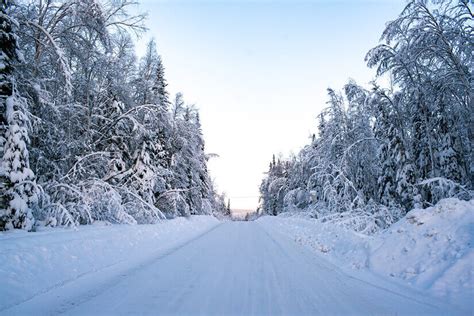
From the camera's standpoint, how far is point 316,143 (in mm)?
33594

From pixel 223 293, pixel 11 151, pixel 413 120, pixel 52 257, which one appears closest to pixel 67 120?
pixel 11 151

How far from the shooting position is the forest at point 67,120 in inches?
317

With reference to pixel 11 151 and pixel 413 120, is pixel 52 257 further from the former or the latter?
pixel 413 120

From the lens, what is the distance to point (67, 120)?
13289mm

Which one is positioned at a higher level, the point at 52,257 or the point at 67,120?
the point at 67,120

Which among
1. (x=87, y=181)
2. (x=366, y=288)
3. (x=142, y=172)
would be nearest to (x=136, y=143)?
(x=142, y=172)

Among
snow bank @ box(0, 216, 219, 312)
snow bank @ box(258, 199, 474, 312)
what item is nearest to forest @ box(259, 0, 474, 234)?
snow bank @ box(258, 199, 474, 312)

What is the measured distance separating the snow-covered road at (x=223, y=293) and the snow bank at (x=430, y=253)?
0.49 meters

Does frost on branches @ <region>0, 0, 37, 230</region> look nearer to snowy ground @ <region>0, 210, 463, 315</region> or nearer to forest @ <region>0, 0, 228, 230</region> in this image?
forest @ <region>0, 0, 228, 230</region>

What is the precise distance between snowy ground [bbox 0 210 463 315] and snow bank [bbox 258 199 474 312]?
1.19ft

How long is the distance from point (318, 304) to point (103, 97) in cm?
1808

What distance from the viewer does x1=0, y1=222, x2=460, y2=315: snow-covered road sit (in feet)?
13.1

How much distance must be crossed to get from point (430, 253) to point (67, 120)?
45.9ft

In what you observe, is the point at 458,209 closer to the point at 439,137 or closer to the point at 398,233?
the point at 398,233
